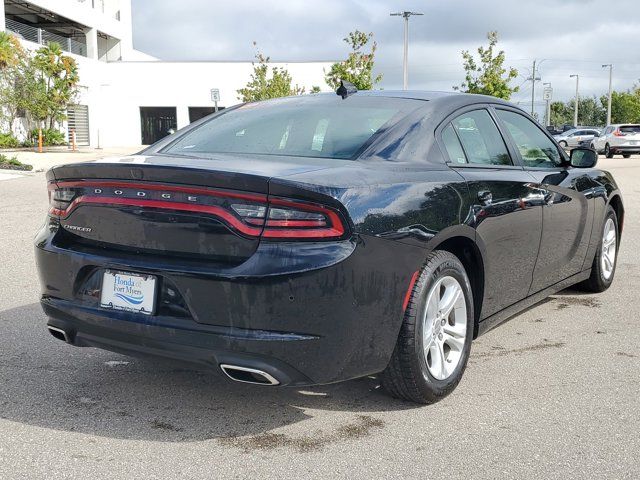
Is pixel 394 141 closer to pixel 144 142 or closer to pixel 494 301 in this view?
pixel 494 301

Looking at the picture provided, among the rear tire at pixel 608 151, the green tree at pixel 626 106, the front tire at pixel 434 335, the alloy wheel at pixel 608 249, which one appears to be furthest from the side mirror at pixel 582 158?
the green tree at pixel 626 106

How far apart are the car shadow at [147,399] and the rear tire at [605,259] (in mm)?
2738

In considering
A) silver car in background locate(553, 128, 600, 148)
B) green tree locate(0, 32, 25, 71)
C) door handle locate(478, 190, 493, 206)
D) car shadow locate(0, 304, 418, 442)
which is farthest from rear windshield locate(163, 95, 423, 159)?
silver car in background locate(553, 128, 600, 148)

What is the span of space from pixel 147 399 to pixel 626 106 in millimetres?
94852

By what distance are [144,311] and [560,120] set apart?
4451 inches

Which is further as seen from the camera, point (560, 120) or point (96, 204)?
point (560, 120)

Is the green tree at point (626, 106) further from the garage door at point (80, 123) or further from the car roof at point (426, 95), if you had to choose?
the car roof at point (426, 95)

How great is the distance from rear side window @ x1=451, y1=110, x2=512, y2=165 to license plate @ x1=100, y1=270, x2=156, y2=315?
6.29 ft

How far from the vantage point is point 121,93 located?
51.2 metres

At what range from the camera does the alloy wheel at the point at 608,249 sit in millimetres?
6116

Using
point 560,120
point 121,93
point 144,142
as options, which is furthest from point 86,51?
point 560,120

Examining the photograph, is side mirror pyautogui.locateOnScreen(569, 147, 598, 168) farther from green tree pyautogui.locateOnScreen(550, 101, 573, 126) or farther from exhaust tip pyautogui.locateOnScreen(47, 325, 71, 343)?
green tree pyautogui.locateOnScreen(550, 101, 573, 126)

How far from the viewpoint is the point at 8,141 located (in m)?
35.5

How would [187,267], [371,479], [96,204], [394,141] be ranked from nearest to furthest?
[371,479] → [187,267] → [96,204] → [394,141]
